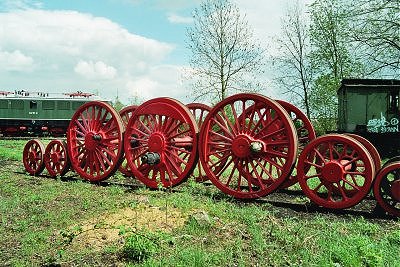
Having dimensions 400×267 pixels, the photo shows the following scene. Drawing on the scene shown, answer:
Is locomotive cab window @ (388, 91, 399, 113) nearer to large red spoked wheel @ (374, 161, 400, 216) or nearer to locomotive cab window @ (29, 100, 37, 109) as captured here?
large red spoked wheel @ (374, 161, 400, 216)

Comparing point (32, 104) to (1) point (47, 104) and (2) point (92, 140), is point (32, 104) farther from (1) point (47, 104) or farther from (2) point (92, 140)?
(2) point (92, 140)

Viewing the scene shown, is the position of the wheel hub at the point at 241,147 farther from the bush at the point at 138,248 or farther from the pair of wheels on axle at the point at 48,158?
the pair of wheels on axle at the point at 48,158

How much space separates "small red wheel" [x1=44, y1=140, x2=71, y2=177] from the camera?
11570mm

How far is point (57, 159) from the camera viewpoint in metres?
11.8

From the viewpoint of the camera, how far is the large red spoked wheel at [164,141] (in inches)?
354

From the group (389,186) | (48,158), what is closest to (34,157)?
(48,158)

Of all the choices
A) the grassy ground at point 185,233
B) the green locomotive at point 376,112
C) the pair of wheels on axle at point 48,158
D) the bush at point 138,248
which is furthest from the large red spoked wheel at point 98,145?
the green locomotive at point 376,112

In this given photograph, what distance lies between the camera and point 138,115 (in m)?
9.86

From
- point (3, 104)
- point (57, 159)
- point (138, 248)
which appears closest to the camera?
point (138, 248)

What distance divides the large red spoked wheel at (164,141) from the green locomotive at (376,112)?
34.2ft

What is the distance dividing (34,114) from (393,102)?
25.2 metres

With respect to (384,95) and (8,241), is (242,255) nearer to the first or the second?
(8,241)

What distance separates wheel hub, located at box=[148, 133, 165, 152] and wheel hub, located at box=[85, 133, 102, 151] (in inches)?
73.0

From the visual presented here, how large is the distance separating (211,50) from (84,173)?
1704cm
